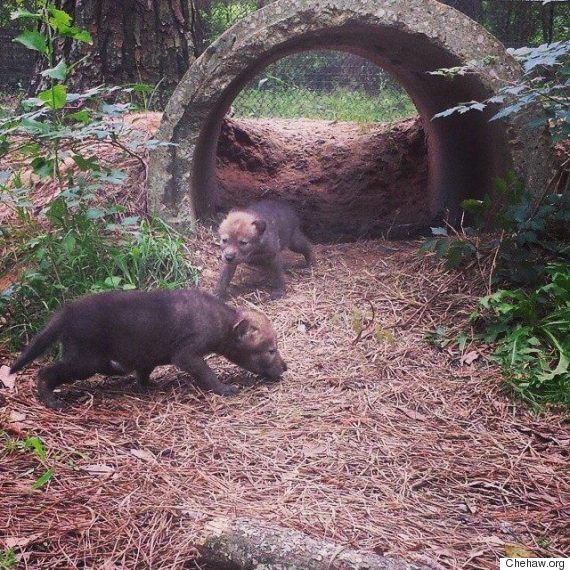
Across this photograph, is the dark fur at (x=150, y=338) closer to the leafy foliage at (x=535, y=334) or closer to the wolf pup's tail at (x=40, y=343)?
the wolf pup's tail at (x=40, y=343)

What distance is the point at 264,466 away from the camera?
3.59 m

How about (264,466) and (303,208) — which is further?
(303,208)

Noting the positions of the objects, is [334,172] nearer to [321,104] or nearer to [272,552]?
[321,104]

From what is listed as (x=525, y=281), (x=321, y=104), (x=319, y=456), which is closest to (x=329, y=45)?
(x=525, y=281)

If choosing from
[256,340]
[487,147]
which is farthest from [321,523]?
[487,147]

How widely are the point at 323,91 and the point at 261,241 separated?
6.62 meters

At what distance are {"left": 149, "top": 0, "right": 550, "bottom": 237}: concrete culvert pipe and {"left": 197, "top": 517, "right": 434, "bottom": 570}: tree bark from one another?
3128 millimetres

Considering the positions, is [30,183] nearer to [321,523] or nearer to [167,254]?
[167,254]

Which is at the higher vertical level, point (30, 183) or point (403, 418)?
point (30, 183)

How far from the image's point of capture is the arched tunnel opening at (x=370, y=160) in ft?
20.9

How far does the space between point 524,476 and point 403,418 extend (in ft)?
2.56

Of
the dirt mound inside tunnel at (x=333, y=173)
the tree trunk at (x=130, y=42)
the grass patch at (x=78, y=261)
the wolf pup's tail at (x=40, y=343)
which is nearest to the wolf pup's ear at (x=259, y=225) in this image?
the grass patch at (x=78, y=261)

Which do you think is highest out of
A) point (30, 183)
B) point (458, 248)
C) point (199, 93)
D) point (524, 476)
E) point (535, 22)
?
point (535, 22)

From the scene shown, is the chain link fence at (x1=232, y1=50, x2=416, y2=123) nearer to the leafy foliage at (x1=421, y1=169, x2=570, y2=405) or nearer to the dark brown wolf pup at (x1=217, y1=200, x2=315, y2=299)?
the dark brown wolf pup at (x1=217, y1=200, x2=315, y2=299)
